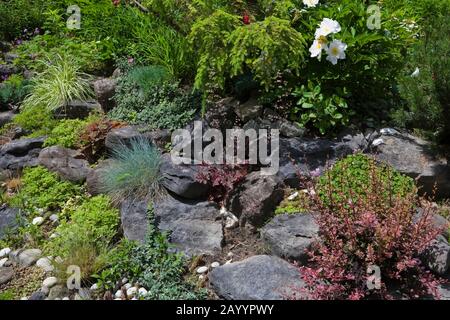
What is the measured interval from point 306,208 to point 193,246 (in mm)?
985

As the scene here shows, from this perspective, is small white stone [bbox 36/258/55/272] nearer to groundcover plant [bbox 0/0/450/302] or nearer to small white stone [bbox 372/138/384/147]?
groundcover plant [bbox 0/0/450/302]

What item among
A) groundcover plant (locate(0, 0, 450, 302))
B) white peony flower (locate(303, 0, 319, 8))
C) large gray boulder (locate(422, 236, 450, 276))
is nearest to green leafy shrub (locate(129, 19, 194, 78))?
groundcover plant (locate(0, 0, 450, 302))

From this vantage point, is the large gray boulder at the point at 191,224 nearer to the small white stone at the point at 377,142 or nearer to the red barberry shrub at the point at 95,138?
the red barberry shrub at the point at 95,138

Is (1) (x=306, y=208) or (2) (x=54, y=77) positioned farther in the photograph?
(2) (x=54, y=77)

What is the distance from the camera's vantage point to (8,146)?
212 inches

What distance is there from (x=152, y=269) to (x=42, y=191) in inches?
65.5

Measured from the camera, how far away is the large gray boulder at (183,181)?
4.32 m

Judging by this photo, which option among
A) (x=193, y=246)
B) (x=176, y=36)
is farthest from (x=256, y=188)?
(x=176, y=36)

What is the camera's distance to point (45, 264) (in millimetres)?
4047

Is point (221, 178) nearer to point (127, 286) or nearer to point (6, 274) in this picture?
point (127, 286)

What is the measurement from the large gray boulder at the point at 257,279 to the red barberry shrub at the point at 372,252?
0.12 meters

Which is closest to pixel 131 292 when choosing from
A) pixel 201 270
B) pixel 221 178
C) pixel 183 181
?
pixel 201 270

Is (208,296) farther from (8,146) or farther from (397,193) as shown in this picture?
(8,146)

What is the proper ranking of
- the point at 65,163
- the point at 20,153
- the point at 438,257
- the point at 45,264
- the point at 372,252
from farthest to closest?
the point at 20,153 → the point at 65,163 → the point at 45,264 → the point at 438,257 → the point at 372,252
